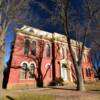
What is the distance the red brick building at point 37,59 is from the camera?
25391 millimetres

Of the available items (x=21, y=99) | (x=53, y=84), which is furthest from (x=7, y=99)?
(x=53, y=84)

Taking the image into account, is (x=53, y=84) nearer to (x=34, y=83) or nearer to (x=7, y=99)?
(x=34, y=83)

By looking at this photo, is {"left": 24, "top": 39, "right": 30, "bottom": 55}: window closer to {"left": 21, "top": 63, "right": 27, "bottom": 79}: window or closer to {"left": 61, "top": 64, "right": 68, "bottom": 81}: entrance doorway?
{"left": 21, "top": 63, "right": 27, "bottom": 79}: window

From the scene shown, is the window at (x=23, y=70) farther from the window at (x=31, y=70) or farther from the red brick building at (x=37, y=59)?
the window at (x=31, y=70)

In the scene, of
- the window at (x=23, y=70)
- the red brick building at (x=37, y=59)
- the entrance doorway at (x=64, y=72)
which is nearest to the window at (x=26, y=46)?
the red brick building at (x=37, y=59)

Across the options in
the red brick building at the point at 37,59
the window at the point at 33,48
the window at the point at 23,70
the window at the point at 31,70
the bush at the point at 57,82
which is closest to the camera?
the red brick building at the point at 37,59

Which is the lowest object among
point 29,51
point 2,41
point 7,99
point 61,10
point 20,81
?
point 7,99

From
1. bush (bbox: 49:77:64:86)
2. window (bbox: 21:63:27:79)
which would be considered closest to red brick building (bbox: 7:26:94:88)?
window (bbox: 21:63:27:79)

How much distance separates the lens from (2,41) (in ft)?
45.9

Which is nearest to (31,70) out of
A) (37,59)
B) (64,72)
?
(37,59)

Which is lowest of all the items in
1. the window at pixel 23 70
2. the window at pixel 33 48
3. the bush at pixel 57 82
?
the bush at pixel 57 82

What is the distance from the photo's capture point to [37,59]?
28.1 meters

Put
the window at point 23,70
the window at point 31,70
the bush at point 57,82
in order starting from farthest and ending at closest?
the bush at point 57,82 → the window at point 31,70 → the window at point 23,70

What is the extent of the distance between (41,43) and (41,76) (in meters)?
5.51
